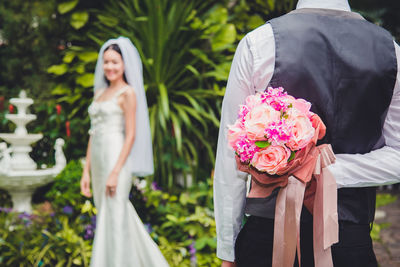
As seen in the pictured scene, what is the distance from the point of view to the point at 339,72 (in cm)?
116

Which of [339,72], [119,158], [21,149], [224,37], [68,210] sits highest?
[339,72]

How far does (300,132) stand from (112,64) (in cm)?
228

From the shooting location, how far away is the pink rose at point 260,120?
1.04 m

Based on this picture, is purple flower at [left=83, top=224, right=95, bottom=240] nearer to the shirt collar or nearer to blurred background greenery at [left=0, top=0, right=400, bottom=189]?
blurred background greenery at [left=0, top=0, right=400, bottom=189]

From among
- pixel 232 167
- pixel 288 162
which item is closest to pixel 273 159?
pixel 288 162

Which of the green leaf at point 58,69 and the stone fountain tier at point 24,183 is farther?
the green leaf at point 58,69

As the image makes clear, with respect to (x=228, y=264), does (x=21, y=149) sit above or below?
below

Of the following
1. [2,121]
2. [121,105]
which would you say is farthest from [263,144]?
[2,121]

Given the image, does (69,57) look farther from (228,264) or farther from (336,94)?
(336,94)

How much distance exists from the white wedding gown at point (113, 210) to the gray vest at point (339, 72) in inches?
74.8

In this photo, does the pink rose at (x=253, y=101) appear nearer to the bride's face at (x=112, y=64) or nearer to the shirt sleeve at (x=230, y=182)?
the shirt sleeve at (x=230, y=182)

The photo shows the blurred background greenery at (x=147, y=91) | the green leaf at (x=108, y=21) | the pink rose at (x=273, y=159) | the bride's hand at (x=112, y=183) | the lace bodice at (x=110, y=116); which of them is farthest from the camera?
the green leaf at (x=108, y=21)

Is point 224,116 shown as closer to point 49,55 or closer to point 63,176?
point 63,176

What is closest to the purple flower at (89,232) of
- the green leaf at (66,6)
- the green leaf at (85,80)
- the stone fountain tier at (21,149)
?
the stone fountain tier at (21,149)
